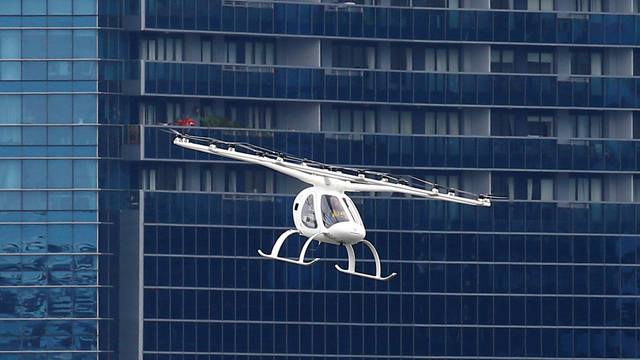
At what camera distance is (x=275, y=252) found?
617 feet

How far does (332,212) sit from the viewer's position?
18912cm

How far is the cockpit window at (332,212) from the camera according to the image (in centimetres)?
18888

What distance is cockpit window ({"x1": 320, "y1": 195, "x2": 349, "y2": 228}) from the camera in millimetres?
188875

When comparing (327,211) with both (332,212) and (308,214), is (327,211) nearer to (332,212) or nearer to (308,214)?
(332,212)

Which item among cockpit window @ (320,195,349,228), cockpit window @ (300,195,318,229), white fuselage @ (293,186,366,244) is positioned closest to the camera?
cockpit window @ (320,195,349,228)

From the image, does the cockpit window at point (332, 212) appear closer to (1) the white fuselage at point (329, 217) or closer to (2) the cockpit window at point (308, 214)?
(1) the white fuselage at point (329, 217)

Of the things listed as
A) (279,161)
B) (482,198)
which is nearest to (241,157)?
(279,161)

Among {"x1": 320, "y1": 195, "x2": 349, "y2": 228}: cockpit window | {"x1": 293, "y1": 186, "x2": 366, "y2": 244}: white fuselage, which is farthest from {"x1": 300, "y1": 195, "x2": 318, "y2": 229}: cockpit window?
{"x1": 320, "y1": 195, "x2": 349, "y2": 228}: cockpit window

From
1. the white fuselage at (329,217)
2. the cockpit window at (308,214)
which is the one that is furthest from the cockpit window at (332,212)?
the cockpit window at (308,214)

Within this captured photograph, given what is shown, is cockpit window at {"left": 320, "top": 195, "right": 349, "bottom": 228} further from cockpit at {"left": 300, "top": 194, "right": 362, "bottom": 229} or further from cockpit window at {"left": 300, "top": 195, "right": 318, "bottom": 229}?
cockpit window at {"left": 300, "top": 195, "right": 318, "bottom": 229}

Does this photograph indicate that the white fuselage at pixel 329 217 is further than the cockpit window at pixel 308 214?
No

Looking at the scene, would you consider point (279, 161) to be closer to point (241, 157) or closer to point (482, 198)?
point (241, 157)

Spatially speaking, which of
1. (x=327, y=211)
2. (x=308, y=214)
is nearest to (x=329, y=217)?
(x=327, y=211)

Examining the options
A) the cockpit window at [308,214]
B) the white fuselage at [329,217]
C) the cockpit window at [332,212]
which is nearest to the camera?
the cockpit window at [332,212]
